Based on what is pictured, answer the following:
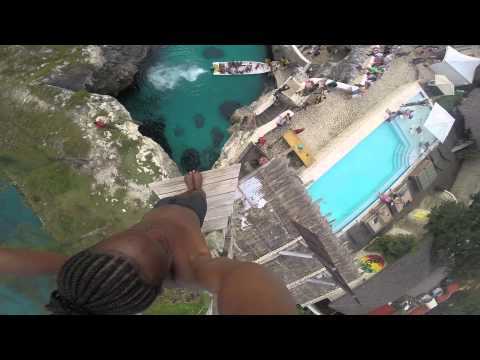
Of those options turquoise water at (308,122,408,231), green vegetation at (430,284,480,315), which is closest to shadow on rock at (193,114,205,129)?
turquoise water at (308,122,408,231)

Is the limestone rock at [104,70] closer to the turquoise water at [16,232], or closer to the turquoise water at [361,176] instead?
the turquoise water at [16,232]

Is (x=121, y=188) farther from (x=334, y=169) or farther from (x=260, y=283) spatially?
(x=260, y=283)

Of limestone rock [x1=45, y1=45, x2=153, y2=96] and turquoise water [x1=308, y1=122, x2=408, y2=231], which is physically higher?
limestone rock [x1=45, y1=45, x2=153, y2=96]

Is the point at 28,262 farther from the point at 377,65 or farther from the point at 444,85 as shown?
the point at 444,85

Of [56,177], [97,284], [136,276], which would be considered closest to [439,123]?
[56,177]

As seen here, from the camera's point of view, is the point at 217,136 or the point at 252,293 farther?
the point at 217,136

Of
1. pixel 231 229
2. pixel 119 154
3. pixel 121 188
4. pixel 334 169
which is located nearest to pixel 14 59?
pixel 119 154

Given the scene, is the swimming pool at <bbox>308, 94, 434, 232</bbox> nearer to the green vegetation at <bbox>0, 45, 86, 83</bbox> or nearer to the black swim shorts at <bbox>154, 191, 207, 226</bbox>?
the black swim shorts at <bbox>154, 191, 207, 226</bbox>
